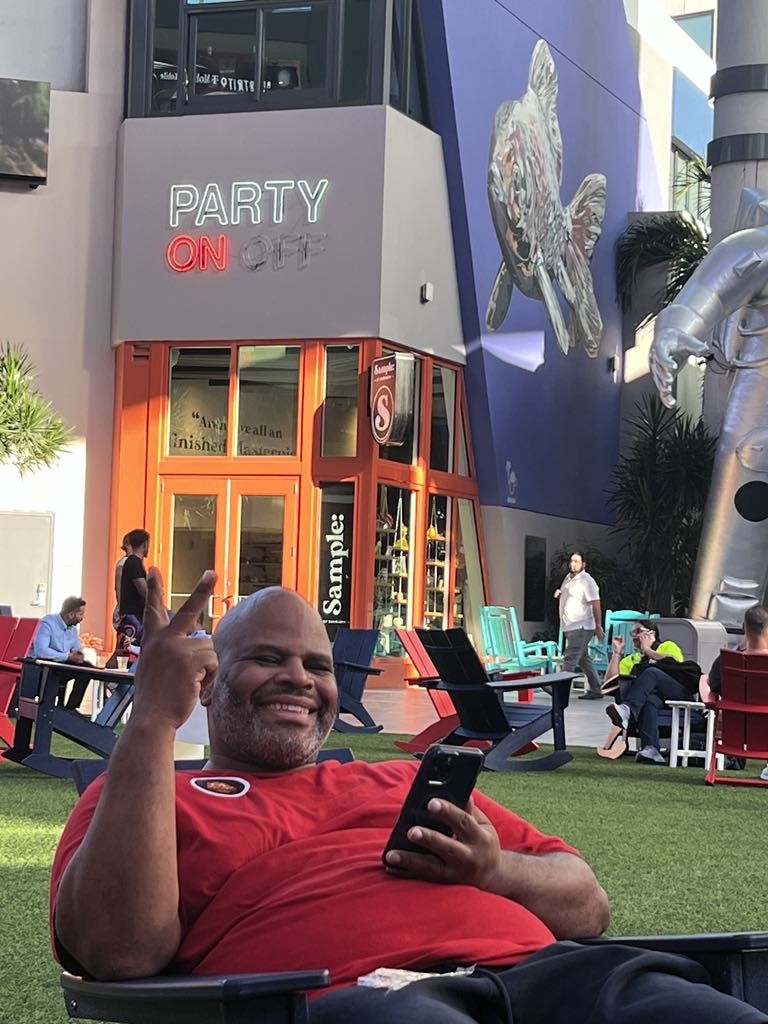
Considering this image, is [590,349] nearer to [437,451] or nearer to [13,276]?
[437,451]

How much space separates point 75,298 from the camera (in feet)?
67.1

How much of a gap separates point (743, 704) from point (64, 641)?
462cm

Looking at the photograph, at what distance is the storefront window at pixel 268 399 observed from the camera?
19.9m

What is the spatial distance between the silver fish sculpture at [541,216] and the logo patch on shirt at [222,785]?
18.9m

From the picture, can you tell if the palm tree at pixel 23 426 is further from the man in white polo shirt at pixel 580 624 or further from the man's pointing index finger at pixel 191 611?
the man's pointing index finger at pixel 191 611

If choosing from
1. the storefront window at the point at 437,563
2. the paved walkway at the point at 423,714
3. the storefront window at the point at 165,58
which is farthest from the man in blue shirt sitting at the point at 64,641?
the storefront window at the point at 165,58

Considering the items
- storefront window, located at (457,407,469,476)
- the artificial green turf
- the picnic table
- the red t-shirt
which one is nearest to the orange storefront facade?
storefront window, located at (457,407,469,476)

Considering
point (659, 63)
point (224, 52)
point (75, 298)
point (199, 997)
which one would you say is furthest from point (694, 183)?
point (199, 997)

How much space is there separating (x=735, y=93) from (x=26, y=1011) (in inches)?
735

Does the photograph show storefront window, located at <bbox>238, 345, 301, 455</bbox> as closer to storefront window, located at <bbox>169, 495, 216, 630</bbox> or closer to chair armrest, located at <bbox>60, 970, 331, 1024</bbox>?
storefront window, located at <bbox>169, 495, 216, 630</bbox>

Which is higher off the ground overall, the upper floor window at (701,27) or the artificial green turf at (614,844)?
Answer: the upper floor window at (701,27)

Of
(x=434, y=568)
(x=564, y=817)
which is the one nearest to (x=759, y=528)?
(x=434, y=568)

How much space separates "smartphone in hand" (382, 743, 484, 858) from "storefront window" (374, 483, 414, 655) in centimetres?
1703

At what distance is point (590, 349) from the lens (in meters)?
25.1
